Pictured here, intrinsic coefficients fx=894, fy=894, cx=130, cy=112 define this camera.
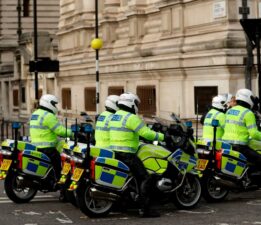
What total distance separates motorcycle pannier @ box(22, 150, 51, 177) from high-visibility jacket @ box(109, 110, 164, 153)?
5.97 ft

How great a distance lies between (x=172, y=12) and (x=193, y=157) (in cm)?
1356

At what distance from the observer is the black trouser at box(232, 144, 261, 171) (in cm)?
1420

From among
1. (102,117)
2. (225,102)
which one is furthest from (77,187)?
(225,102)

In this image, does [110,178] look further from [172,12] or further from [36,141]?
[172,12]

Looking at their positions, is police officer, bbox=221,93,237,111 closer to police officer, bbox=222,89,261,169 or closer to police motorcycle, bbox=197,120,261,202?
police officer, bbox=222,89,261,169

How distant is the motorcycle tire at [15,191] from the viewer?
1391cm

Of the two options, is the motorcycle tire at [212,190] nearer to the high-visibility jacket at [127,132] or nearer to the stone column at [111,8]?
the high-visibility jacket at [127,132]

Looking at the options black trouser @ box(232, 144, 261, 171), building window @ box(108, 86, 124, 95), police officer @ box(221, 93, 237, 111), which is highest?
building window @ box(108, 86, 124, 95)

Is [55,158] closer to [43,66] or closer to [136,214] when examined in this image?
[136,214]

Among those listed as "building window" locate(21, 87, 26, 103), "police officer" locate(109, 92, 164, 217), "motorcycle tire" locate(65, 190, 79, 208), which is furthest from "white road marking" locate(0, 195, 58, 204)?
"building window" locate(21, 87, 26, 103)

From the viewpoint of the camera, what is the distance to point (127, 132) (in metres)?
12.7

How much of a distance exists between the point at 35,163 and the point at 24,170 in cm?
24

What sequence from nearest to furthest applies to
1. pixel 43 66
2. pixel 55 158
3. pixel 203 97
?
pixel 55 158
pixel 203 97
pixel 43 66

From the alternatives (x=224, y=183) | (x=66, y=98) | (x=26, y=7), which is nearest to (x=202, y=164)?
(x=224, y=183)
